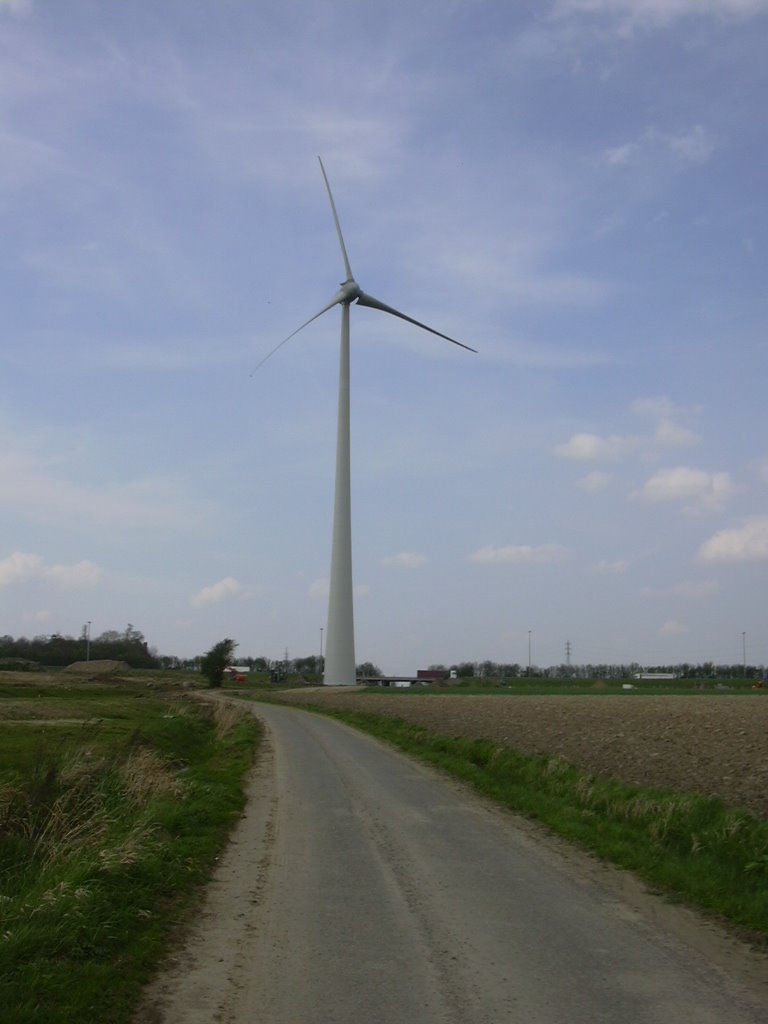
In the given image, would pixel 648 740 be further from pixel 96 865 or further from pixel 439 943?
pixel 439 943

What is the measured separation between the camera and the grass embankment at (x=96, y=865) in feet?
23.4

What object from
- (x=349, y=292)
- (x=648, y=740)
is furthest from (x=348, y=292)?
(x=648, y=740)

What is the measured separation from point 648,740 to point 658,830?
15368mm

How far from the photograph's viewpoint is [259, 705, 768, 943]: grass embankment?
10555mm

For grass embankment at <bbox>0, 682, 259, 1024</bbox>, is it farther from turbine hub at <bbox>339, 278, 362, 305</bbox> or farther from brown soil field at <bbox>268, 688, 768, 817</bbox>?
turbine hub at <bbox>339, 278, 362, 305</bbox>

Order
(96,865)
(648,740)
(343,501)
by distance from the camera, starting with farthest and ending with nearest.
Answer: (343,501)
(648,740)
(96,865)

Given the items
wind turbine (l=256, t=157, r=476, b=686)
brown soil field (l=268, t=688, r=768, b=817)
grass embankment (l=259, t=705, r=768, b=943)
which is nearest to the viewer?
grass embankment (l=259, t=705, r=768, b=943)

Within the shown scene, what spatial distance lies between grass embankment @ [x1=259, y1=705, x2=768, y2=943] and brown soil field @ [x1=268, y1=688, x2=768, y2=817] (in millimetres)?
1323

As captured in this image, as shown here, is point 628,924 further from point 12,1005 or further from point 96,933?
point 12,1005

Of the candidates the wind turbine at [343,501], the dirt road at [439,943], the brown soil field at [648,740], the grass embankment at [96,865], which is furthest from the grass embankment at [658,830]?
the wind turbine at [343,501]

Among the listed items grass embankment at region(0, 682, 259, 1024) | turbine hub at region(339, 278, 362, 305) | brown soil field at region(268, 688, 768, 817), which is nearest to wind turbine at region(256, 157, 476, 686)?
turbine hub at region(339, 278, 362, 305)

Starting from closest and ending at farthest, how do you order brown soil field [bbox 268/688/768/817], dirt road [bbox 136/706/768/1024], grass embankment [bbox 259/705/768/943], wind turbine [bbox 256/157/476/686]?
dirt road [bbox 136/706/768/1024]
grass embankment [bbox 259/705/768/943]
brown soil field [bbox 268/688/768/817]
wind turbine [bbox 256/157/476/686]

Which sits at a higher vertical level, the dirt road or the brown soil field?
the brown soil field

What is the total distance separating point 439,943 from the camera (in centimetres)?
848
